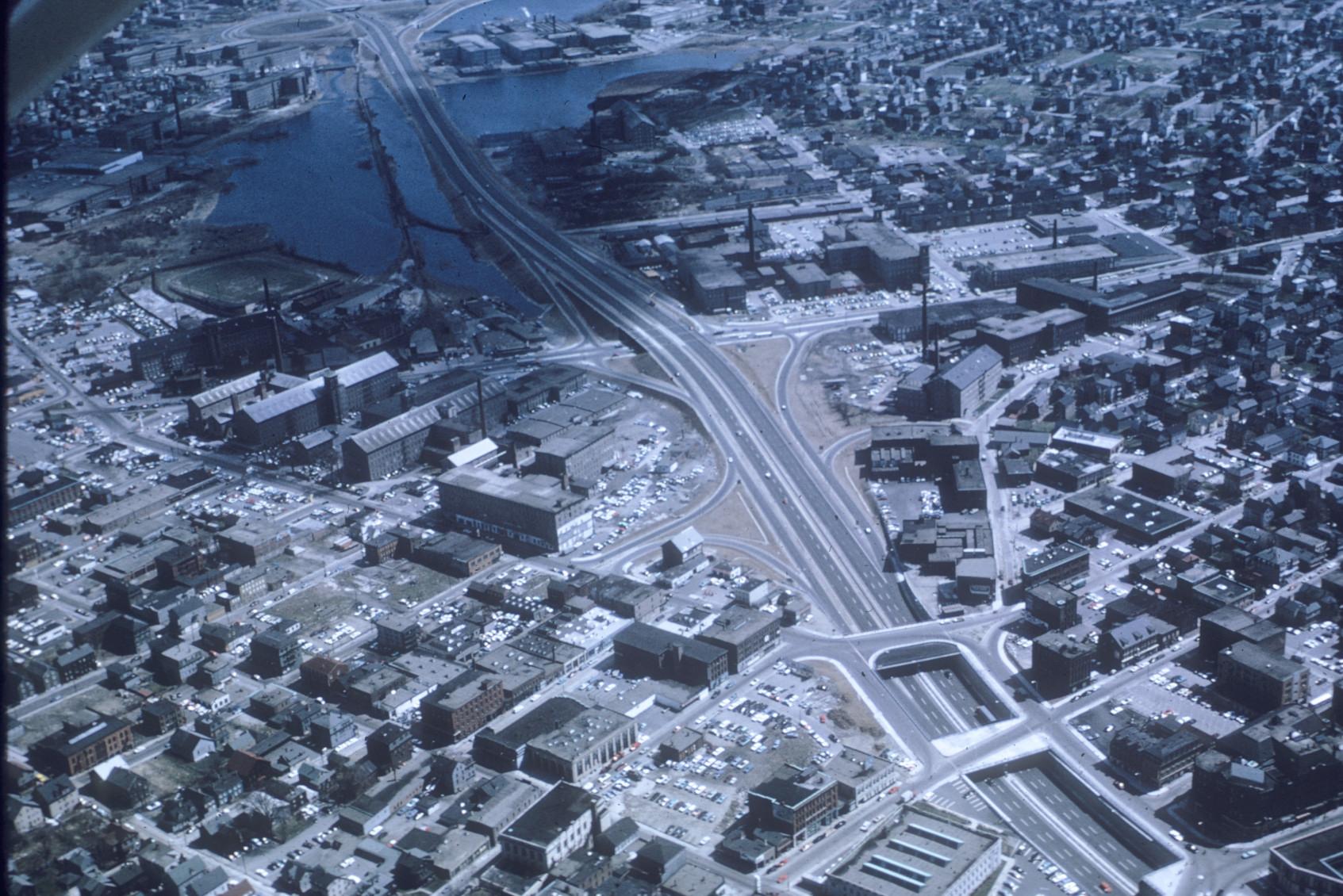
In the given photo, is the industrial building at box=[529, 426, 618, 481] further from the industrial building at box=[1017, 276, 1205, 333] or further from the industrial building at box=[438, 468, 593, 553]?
the industrial building at box=[1017, 276, 1205, 333]

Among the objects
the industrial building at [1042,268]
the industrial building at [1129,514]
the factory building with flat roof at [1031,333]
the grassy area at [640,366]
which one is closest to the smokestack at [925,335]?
the factory building with flat roof at [1031,333]

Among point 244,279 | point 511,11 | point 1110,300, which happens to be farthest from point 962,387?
point 511,11

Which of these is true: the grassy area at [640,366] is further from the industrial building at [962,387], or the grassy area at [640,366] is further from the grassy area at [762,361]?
the industrial building at [962,387]

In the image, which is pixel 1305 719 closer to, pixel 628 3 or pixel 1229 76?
pixel 1229 76

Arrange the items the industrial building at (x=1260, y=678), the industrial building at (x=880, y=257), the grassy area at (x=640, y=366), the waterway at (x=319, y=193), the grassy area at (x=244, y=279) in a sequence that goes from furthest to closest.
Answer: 1. the waterway at (x=319, y=193)
2. the grassy area at (x=244, y=279)
3. the industrial building at (x=880, y=257)
4. the grassy area at (x=640, y=366)
5. the industrial building at (x=1260, y=678)

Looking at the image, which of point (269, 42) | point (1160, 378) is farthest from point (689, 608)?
point (269, 42)

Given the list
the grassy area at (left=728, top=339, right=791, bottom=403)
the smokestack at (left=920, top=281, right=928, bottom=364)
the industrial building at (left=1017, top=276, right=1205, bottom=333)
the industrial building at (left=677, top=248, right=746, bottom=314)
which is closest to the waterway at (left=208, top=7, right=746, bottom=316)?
the industrial building at (left=677, top=248, right=746, bottom=314)
